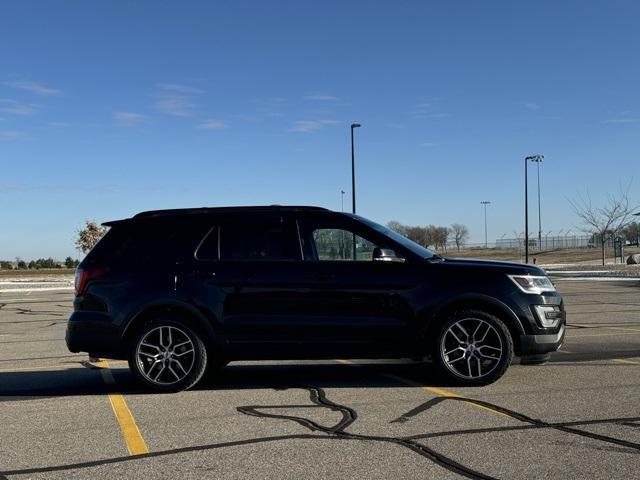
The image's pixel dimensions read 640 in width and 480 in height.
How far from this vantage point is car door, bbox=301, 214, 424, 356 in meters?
6.80

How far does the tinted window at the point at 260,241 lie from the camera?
7.04m

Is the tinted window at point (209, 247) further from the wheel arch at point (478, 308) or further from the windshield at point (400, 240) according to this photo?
the wheel arch at point (478, 308)

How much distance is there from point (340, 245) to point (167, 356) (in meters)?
2.09

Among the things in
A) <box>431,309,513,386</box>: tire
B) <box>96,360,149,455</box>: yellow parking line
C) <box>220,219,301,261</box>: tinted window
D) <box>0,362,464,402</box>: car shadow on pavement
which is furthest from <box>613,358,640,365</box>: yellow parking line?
<box>96,360,149,455</box>: yellow parking line

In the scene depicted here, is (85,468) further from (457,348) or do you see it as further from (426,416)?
(457,348)

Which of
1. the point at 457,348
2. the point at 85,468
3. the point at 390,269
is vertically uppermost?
the point at 390,269

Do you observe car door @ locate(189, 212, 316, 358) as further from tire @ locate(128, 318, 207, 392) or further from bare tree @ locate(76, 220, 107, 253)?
bare tree @ locate(76, 220, 107, 253)

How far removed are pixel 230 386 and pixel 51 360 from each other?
3.39m

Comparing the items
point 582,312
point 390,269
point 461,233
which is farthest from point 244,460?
point 461,233

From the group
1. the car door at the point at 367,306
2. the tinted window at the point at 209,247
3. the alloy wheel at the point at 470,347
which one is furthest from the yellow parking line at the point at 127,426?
the alloy wheel at the point at 470,347

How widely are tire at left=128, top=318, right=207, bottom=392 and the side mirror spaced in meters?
1.97

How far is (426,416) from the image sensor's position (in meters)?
5.62

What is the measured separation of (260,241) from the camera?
23.4 ft

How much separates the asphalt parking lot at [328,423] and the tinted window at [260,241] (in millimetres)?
1375
